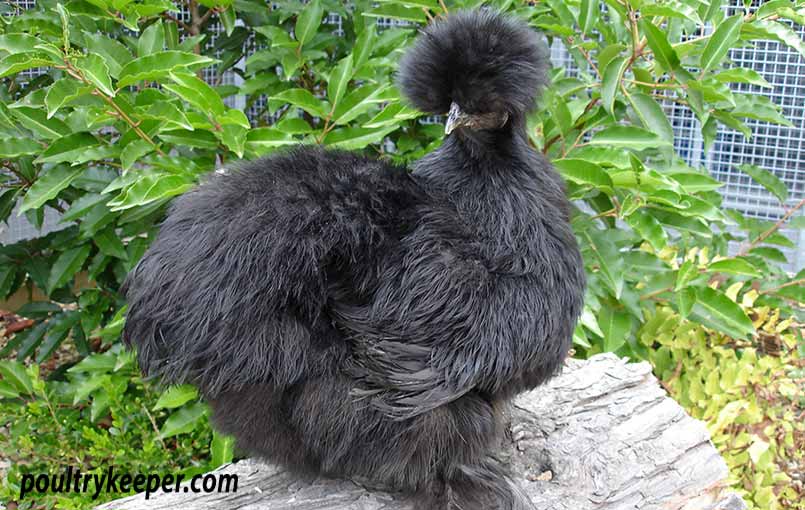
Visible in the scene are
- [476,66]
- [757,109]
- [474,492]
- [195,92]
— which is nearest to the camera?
[476,66]

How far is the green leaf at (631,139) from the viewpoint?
203 cm

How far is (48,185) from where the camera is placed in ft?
6.47

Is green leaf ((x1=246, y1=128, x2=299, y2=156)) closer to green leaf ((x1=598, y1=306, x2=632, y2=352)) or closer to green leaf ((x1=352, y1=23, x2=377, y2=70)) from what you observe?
green leaf ((x1=352, y1=23, x2=377, y2=70))

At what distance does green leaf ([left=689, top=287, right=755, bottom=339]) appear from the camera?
2182 mm

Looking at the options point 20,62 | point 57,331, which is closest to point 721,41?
point 20,62

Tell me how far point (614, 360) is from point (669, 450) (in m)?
0.38

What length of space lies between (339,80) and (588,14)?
2.30ft

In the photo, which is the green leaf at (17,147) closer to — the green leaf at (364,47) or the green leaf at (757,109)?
the green leaf at (364,47)

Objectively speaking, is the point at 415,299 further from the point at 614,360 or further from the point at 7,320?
the point at 7,320

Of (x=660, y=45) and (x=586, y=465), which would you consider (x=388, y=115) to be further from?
(x=586, y=465)

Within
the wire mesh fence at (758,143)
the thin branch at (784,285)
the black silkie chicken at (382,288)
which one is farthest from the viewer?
the wire mesh fence at (758,143)

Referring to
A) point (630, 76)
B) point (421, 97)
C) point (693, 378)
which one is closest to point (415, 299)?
point (421, 97)

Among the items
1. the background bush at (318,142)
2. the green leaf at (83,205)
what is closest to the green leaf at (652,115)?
the background bush at (318,142)

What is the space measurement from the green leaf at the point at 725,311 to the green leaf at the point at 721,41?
26.8 inches
